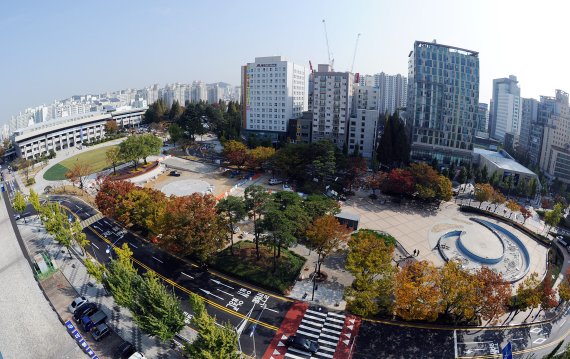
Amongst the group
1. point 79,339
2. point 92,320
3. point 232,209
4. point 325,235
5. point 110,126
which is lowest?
point 79,339

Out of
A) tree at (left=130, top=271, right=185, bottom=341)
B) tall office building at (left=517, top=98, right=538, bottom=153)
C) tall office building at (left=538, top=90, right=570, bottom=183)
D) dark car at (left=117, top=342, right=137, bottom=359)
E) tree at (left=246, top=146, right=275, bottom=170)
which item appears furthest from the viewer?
tall office building at (left=517, top=98, right=538, bottom=153)

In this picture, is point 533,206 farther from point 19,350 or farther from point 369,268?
point 19,350

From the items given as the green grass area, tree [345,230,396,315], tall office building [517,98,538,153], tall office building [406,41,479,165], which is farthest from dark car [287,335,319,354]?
tall office building [517,98,538,153]

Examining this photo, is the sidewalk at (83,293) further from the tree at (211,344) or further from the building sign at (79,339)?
the tree at (211,344)

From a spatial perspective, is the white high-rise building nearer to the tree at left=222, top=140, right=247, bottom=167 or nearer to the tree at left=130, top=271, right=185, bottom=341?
the tree at left=222, top=140, right=247, bottom=167

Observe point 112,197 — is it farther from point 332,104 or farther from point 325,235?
point 332,104

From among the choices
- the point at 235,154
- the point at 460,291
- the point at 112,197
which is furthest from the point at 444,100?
the point at 112,197
